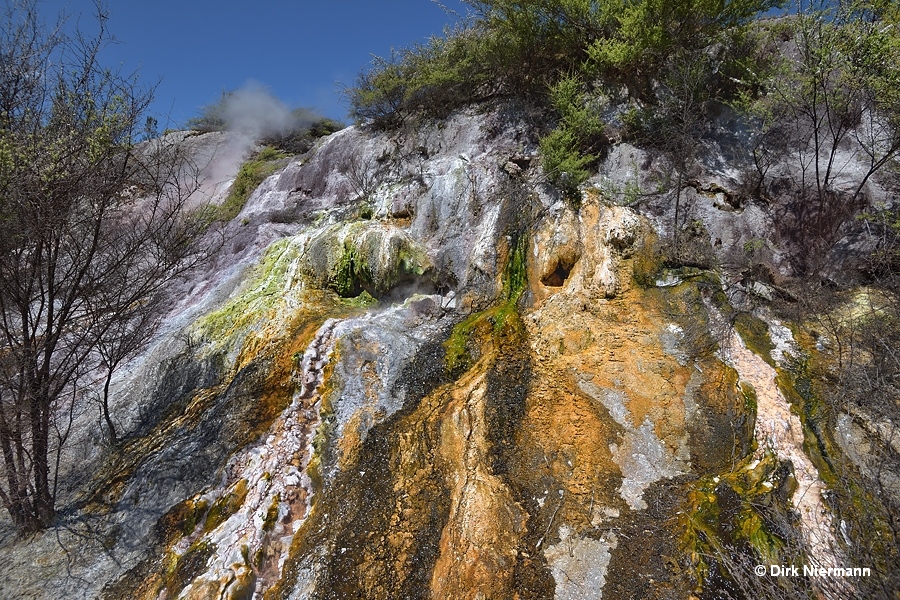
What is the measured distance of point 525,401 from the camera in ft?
18.5

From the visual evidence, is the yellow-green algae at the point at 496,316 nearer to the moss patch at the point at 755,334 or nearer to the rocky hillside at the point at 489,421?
the rocky hillside at the point at 489,421

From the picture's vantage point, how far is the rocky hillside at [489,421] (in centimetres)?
408

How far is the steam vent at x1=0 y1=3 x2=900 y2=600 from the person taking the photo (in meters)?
4.04

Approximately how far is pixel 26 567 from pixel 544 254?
8248 mm

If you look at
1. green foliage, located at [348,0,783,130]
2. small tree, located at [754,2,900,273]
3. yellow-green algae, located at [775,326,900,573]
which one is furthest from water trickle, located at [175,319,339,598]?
small tree, located at [754,2,900,273]

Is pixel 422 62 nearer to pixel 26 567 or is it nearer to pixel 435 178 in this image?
pixel 435 178

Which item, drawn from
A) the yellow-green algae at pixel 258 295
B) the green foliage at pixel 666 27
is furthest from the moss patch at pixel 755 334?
the yellow-green algae at pixel 258 295

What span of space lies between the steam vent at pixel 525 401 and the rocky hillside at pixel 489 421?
3 cm

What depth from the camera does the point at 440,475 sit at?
16.3 ft

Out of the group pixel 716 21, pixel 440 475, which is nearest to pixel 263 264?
pixel 440 475

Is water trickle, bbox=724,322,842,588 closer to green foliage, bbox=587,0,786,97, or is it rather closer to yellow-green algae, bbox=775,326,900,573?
yellow-green algae, bbox=775,326,900,573

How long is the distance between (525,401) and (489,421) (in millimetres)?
586

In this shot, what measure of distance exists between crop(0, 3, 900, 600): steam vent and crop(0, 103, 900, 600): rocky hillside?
0.10 ft

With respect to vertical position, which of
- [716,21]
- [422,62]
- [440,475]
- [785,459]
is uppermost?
[422,62]
